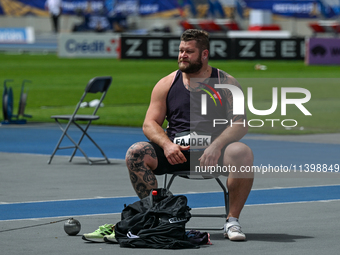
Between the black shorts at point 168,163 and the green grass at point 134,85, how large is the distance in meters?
9.37

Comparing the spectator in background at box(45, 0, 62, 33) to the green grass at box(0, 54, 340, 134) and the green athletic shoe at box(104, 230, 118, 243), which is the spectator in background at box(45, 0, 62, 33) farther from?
the green athletic shoe at box(104, 230, 118, 243)

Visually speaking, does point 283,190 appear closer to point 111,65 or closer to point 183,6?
point 111,65

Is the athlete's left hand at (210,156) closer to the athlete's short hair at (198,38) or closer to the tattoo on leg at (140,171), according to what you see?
the tattoo on leg at (140,171)

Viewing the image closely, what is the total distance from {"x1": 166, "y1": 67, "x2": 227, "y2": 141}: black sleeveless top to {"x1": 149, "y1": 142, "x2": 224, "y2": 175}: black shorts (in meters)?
0.25

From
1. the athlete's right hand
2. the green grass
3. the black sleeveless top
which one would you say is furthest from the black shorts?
the green grass

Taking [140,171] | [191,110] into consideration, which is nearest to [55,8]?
[191,110]

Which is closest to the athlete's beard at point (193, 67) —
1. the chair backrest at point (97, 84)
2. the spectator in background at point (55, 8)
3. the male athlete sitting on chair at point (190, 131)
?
the male athlete sitting on chair at point (190, 131)

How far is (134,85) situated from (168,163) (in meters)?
24.0

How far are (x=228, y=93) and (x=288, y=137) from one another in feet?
27.2

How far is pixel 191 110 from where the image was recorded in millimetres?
6848

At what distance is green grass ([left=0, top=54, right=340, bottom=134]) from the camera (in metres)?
19.2

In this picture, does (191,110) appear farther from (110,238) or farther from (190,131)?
(110,238)

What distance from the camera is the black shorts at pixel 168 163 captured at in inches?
260

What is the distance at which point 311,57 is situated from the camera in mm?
42031
